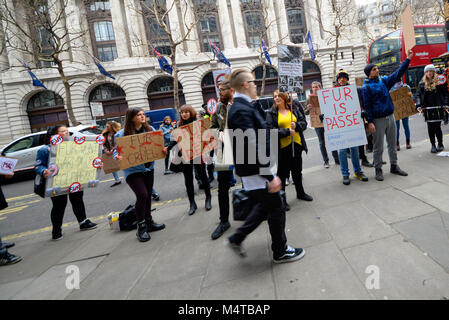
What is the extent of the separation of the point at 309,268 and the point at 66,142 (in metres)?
3.87

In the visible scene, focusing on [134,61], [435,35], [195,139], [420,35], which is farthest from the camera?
[134,61]

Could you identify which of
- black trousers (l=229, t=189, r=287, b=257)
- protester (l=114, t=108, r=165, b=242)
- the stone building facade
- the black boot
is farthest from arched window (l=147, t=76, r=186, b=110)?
black trousers (l=229, t=189, r=287, b=257)

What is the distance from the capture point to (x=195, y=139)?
3922mm

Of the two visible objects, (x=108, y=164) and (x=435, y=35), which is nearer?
(x=108, y=164)

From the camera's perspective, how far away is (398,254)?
2115 mm

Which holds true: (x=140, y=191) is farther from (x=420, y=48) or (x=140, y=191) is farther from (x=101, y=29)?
(x=101, y=29)

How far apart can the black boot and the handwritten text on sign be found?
10.4 feet

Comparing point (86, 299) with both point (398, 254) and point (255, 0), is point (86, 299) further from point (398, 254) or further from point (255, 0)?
point (255, 0)

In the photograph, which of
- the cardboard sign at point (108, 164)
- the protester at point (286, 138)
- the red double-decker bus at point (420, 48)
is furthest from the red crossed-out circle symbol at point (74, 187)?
the red double-decker bus at point (420, 48)

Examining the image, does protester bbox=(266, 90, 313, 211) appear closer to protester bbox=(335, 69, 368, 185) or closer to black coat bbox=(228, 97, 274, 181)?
protester bbox=(335, 69, 368, 185)

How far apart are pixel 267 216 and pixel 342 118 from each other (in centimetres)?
266

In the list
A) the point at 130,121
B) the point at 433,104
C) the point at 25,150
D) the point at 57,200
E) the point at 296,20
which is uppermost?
the point at 296,20

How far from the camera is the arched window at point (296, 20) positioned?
2861cm

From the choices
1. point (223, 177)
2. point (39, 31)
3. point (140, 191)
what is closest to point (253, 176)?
point (223, 177)
